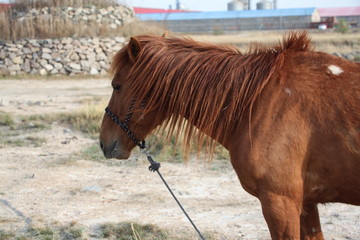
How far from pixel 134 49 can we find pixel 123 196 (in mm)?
2868

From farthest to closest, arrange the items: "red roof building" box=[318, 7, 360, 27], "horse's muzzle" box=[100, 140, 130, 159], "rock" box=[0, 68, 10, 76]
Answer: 1. "red roof building" box=[318, 7, 360, 27]
2. "rock" box=[0, 68, 10, 76]
3. "horse's muzzle" box=[100, 140, 130, 159]

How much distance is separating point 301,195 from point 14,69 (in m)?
18.0

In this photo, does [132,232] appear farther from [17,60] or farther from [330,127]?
[17,60]

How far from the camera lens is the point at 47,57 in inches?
761

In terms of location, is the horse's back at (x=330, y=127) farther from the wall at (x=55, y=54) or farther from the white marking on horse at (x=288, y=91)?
the wall at (x=55, y=54)

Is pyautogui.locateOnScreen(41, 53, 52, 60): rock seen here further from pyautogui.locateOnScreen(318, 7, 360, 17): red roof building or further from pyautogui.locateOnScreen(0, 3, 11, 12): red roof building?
pyautogui.locateOnScreen(318, 7, 360, 17): red roof building

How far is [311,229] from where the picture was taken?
11.6ft

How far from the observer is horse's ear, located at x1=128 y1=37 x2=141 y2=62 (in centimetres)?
348

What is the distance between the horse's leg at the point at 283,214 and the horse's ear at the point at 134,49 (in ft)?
4.55

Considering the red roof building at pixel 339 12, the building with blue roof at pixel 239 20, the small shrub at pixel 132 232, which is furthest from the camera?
the red roof building at pixel 339 12

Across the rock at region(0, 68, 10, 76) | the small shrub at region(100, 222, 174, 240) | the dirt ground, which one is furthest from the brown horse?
the rock at region(0, 68, 10, 76)

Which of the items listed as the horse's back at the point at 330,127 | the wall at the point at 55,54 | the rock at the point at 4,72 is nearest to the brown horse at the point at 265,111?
the horse's back at the point at 330,127

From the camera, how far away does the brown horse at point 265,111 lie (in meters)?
3.03

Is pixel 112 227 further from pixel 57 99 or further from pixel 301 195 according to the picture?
pixel 57 99
